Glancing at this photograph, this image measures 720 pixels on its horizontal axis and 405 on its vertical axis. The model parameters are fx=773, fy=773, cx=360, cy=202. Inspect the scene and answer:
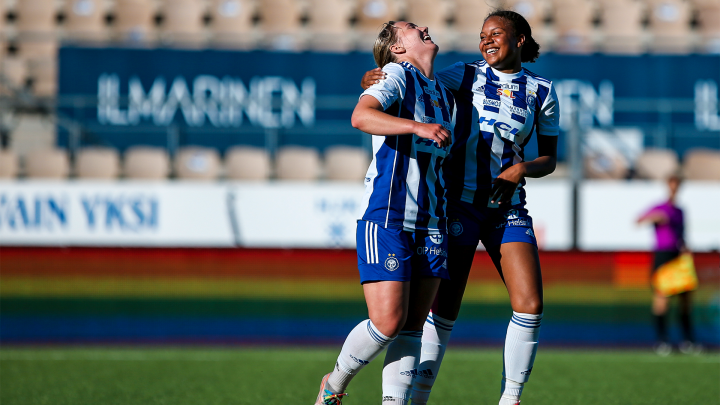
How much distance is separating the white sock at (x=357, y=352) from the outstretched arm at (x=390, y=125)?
84cm

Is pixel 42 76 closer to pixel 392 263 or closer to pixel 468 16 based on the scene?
pixel 468 16

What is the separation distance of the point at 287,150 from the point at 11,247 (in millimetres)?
4039

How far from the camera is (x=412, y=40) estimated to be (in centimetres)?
337

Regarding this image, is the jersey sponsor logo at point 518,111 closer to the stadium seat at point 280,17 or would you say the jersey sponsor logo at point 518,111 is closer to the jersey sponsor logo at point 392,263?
the jersey sponsor logo at point 392,263

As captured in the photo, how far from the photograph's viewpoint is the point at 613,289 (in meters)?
7.77

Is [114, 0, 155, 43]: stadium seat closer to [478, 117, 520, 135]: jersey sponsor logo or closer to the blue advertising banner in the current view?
the blue advertising banner

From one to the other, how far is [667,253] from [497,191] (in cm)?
501

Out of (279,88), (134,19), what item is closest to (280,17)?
(279,88)

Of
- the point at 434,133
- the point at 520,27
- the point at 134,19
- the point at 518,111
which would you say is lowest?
the point at 434,133

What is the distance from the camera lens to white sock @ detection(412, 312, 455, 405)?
11.8 ft

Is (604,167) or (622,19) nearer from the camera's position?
(604,167)

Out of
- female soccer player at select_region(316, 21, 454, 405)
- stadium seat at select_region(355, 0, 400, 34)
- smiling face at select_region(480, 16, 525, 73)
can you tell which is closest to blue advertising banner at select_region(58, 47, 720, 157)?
stadium seat at select_region(355, 0, 400, 34)

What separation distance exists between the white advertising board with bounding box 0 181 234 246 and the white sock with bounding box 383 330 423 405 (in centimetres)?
612

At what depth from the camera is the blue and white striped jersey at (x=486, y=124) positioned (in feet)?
11.9
